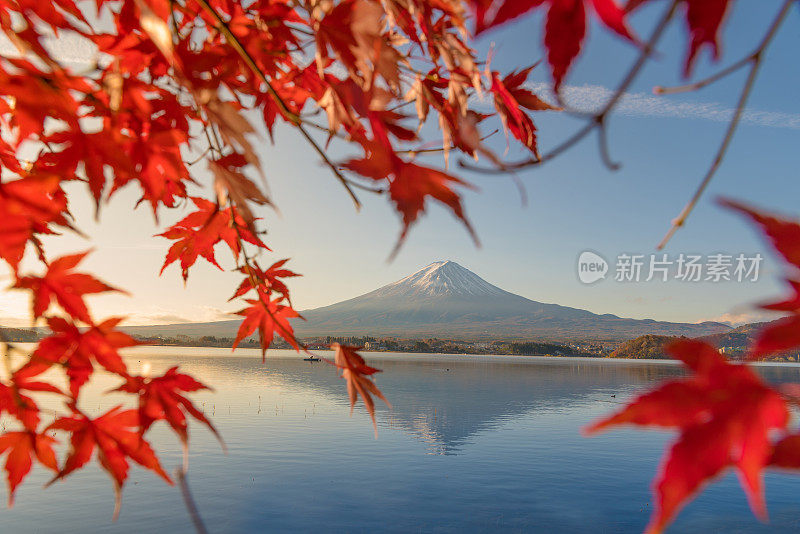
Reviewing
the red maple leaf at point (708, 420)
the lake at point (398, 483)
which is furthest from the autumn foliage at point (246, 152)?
the lake at point (398, 483)

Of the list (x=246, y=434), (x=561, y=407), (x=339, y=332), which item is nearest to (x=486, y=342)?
(x=339, y=332)

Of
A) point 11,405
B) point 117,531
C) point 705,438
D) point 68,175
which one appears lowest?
point 117,531

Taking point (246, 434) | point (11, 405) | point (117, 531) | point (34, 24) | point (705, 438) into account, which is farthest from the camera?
point (246, 434)

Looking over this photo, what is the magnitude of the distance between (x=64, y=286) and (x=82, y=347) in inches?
6.0

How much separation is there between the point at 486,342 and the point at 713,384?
132 m

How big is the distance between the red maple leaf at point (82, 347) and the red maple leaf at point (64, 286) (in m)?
0.05

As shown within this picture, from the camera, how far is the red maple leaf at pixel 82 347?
1070mm

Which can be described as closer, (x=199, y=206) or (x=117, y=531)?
(x=199, y=206)

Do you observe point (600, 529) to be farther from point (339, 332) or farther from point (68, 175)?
point (339, 332)

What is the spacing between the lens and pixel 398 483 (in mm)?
22344

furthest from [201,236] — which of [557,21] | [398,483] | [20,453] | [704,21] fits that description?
[398,483]

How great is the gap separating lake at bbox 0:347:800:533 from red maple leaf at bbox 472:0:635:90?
18.6 m

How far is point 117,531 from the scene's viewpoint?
1650cm

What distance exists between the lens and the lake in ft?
58.9
